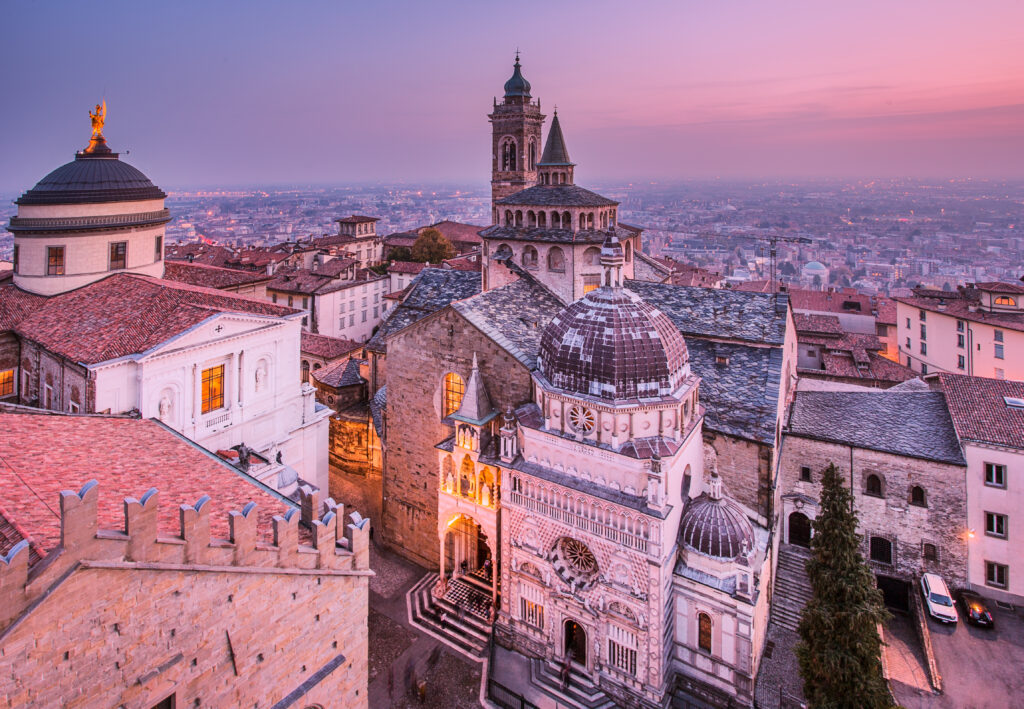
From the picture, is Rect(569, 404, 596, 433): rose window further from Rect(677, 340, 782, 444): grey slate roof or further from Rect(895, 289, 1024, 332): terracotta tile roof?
Rect(895, 289, 1024, 332): terracotta tile roof

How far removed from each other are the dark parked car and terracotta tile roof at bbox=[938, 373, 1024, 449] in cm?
657

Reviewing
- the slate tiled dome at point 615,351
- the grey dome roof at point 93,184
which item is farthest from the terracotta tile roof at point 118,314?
the slate tiled dome at point 615,351

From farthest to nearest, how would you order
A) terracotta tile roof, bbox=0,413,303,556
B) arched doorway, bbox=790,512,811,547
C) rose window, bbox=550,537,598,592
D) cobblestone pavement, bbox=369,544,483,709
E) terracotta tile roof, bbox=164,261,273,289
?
terracotta tile roof, bbox=164,261,273,289
arched doorway, bbox=790,512,811,547
rose window, bbox=550,537,598,592
cobblestone pavement, bbox=369,544,483,709
terracotta tile roof, bbox=0,413,303,556

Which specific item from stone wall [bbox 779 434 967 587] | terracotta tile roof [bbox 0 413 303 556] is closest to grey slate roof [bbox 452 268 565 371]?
terracotta tile roof [bbox 0 413 303 556]

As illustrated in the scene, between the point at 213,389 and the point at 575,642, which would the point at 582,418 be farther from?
the point at 213,389

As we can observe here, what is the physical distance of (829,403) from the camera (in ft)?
92.5

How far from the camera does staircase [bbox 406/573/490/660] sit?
75.1 ft

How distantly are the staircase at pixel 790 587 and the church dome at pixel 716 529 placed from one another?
685 cm

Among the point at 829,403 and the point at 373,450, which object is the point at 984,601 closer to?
the point at 829,403

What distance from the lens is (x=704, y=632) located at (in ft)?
65.0

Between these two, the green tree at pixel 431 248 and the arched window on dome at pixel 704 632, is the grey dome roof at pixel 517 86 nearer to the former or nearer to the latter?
the green tree at pixel 431 248

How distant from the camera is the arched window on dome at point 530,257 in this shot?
31062 mm

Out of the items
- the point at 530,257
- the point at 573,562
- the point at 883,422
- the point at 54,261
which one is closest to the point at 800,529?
the point at 883,422

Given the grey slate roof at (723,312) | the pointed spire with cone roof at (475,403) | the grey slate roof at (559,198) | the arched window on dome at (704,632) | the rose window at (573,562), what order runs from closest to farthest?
the arched window on dome at (704,632) < the rose window at (573,562) < the pointed spire with cone roof at (475,403) < the grey slate roof at (723,312) < the grey slate roof at (559,198)
